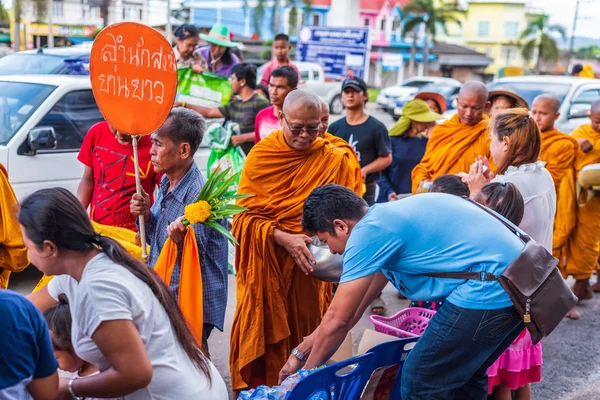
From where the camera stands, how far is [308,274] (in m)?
3.82

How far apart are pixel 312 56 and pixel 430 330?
16.2 meters

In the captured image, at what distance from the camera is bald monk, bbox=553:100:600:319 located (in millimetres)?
6289

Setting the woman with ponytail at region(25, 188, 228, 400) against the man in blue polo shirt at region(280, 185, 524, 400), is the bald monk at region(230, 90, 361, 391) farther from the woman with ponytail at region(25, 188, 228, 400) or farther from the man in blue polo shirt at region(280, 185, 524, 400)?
the woman with ponytail at region(25, 188, 228, 400)

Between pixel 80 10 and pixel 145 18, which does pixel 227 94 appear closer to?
pixel 145 18

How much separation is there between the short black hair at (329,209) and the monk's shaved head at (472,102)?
249cm

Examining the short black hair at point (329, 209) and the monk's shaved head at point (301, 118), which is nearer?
the short black hair at point (329, 209)

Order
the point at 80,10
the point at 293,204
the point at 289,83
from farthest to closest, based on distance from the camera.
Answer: the point at 80,10 → the point at 289,83 → the point at 293,204

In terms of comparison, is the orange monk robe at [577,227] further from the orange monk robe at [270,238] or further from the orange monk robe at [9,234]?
the orange monk robe at [9,234]

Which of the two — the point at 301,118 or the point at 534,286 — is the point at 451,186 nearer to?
the point at 301,118

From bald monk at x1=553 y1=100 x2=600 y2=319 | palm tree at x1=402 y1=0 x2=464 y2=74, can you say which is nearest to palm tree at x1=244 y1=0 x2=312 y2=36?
palm tree at x1=402 y1=0 x2=464 y2=74

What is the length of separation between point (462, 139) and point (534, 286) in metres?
2.65

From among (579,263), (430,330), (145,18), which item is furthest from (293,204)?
(145,18)

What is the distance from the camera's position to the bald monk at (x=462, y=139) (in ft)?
17.1

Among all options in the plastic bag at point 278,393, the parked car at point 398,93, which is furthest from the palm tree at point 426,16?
the plastic bag at point 278,393
